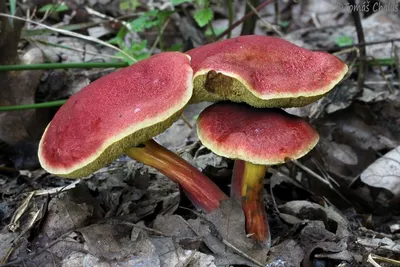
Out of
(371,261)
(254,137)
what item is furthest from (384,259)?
(254,137)

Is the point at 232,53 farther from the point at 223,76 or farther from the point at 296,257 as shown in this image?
the point at 296,257

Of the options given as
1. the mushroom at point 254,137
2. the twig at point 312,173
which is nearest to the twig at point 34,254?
the mushroom at point 254,137

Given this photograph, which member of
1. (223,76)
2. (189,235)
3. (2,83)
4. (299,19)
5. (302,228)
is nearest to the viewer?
(223,76)

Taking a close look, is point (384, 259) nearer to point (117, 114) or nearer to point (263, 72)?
point (263, 72)

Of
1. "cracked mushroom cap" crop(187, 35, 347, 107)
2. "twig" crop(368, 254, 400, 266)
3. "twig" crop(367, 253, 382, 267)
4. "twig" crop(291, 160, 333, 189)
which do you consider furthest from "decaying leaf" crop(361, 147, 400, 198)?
"cracked mushroom cap" crop(187, 35, 347, 107)

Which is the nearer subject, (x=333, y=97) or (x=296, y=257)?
(x=296, y=257)

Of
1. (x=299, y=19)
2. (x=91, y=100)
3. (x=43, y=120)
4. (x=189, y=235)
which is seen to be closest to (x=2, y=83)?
(x=43, y=120)
